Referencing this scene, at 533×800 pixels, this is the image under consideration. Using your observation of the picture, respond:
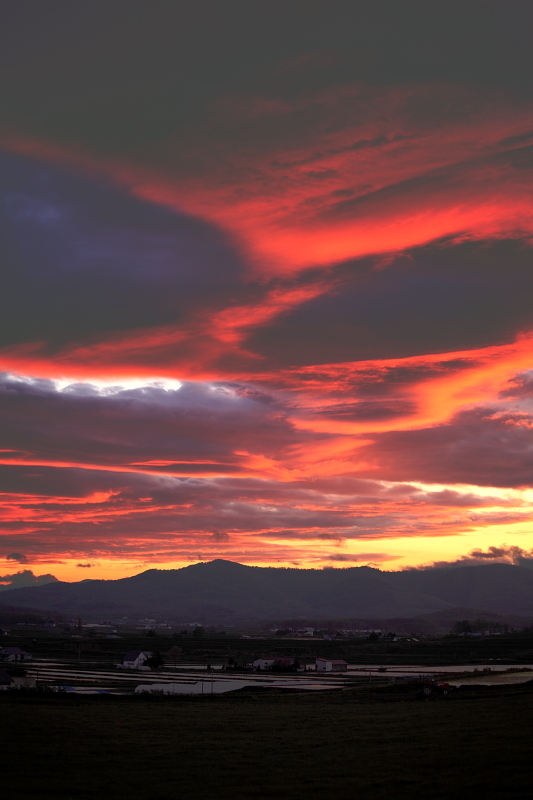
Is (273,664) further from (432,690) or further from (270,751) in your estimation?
(270,751)

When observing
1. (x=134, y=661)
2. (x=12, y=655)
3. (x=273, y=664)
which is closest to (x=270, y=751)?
(x=273, y=664)

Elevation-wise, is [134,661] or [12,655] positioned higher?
[12,655]

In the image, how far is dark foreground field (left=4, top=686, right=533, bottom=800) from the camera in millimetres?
23547

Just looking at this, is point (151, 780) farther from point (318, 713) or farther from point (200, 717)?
point (318, 713)

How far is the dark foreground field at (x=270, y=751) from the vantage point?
77.3 feet

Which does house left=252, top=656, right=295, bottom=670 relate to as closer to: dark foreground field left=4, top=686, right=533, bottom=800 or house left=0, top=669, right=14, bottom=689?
house left=0, top=669, right=14, bottom=689

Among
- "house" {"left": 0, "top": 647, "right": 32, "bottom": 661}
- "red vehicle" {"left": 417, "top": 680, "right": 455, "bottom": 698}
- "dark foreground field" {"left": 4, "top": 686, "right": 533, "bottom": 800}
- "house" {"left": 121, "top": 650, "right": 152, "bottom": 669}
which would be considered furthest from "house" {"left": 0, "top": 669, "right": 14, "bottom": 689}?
"house" {"left": 0, "top": 647, "right": 32, "bottom": 661}

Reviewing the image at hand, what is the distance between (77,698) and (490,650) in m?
136

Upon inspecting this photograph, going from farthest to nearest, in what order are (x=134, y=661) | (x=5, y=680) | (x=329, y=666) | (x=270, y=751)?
(x=134, y=661)
(x=329, y=666)
(x=5, y=680)
(x=270, y=751)

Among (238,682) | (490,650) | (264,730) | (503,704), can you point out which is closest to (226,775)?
(264,730)

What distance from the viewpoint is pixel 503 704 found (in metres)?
43.6

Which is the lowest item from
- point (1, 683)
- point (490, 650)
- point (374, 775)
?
point (490, 650)

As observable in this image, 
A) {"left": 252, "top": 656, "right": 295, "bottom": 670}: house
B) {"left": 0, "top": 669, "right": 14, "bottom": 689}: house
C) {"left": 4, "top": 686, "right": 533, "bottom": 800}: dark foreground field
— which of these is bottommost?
{"left": 252, "top": 656, "right": 295, "bottom": 670}: house

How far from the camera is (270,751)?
1272 inches
